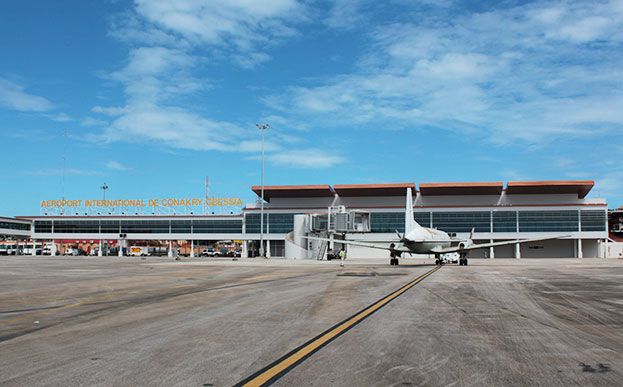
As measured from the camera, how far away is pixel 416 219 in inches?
3829

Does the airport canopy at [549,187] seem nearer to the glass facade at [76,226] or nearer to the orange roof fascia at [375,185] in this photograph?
the orange roof fascia at [375,185]

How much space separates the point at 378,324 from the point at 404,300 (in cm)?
538

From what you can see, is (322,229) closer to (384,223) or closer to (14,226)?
(384,223)

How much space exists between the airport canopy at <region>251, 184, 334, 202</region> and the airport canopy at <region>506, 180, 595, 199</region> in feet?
122

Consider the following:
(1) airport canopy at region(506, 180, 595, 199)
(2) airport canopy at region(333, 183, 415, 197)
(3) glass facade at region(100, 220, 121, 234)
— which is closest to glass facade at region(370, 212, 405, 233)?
(2) airport canopy at region(333, 183, 415, 197)

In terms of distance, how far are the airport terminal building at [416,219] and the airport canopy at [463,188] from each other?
0.64 feet

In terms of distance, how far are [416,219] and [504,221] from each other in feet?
55.2

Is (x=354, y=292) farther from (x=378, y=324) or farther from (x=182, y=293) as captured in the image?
(x=378, y=324)

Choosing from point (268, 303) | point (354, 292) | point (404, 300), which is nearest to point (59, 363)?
point (268, 303)

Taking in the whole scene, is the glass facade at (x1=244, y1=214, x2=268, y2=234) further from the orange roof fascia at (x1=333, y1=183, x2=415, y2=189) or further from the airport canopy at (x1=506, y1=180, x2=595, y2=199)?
the airport canopy at (x1=506, y1=180, x2=595, y2=199)

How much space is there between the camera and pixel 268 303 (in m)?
14.9

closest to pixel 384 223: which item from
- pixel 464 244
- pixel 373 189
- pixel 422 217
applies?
pixel 422 217

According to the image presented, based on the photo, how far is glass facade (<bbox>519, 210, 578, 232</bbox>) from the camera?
92.1m

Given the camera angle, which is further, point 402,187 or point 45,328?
point 402,187
